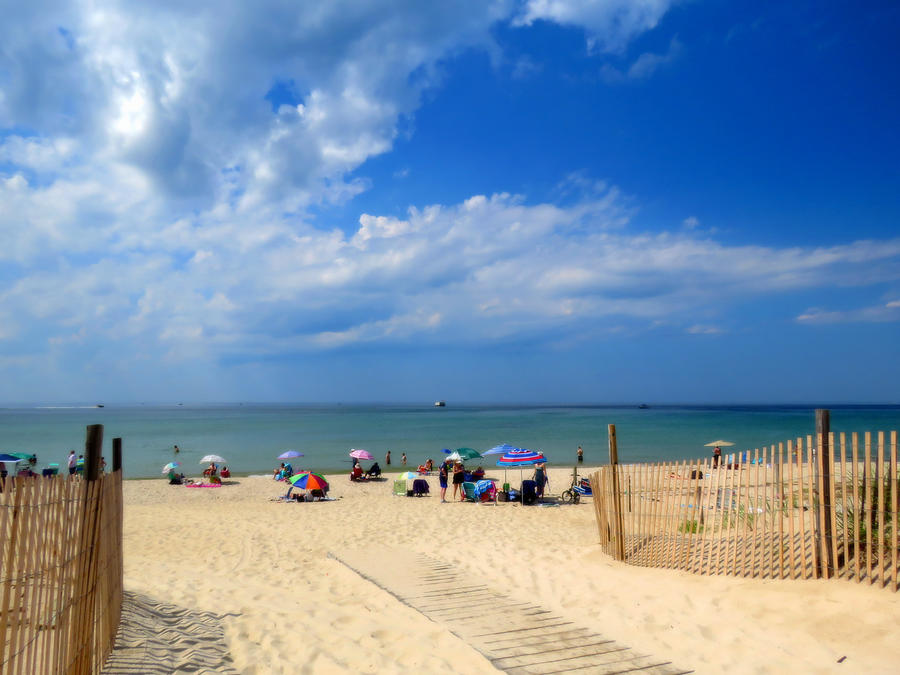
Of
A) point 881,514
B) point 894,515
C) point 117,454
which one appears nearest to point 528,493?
point 881,514

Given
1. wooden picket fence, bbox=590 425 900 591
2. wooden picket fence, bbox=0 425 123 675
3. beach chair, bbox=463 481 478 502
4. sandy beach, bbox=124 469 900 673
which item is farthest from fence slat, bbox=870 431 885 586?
beach chair, bbox=463 481 478 502

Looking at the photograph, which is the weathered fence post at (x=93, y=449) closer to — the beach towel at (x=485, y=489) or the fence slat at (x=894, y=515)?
the fence slat at (x=894, y=515)

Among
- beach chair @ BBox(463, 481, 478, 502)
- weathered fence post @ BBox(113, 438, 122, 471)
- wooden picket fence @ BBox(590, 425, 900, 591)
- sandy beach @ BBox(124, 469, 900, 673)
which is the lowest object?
beach chair @ BBox(463, 481, 478, 502)

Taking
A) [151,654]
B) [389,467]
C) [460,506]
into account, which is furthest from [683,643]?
[389,467]

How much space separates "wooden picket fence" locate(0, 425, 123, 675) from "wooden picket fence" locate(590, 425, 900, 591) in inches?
253

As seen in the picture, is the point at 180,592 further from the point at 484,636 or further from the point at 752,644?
the point at 752,644

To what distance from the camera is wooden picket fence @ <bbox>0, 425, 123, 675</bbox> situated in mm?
3088

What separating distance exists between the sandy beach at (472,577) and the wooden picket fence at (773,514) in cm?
28

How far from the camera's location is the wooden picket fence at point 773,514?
587 cm

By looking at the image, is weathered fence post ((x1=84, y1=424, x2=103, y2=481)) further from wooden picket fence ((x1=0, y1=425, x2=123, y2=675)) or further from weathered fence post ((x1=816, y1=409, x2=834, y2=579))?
weathered fence post ((x1=816, y1=409, x2=834, y2=579))

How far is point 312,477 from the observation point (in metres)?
18.7

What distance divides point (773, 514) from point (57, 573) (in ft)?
23.9

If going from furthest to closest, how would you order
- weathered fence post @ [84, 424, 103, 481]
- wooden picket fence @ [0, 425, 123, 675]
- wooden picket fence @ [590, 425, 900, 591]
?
wooden picket fence @ [590, 425, 900, 591] < weathered fence post @ [84, 424, 103, 481] < wooden picket fence @ [0, 425, 123, 675]

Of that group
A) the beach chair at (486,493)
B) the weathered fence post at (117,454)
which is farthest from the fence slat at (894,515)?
the beach chair at (486,493)
